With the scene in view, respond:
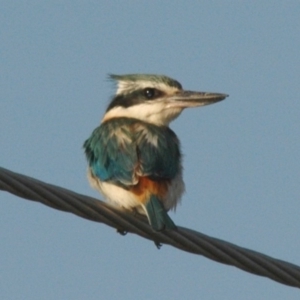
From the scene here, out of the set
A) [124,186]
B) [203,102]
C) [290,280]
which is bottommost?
[290,280]

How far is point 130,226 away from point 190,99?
10.5 ft

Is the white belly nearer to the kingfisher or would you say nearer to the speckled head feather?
Result: the kingfisher

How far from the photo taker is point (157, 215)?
269 inches

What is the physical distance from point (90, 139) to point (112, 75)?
150 centimetres

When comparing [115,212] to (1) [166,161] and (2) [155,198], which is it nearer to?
(2) [155,198]

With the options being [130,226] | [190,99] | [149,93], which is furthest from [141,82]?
[130,226]

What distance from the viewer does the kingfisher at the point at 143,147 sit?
7258 mm

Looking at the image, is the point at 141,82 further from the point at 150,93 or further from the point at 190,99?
the point at 190,99

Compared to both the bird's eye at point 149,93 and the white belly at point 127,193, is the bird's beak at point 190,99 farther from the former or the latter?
the white belly at point 127,193

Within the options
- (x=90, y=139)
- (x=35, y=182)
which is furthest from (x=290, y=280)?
(x=90, y=139)

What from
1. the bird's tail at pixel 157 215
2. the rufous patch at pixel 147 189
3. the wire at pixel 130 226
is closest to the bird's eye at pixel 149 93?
the rufous patch at pixel 147 189

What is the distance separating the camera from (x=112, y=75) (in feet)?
31.7

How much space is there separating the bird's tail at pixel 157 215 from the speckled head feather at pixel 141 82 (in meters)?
2.21

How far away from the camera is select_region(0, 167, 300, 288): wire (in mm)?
5566
